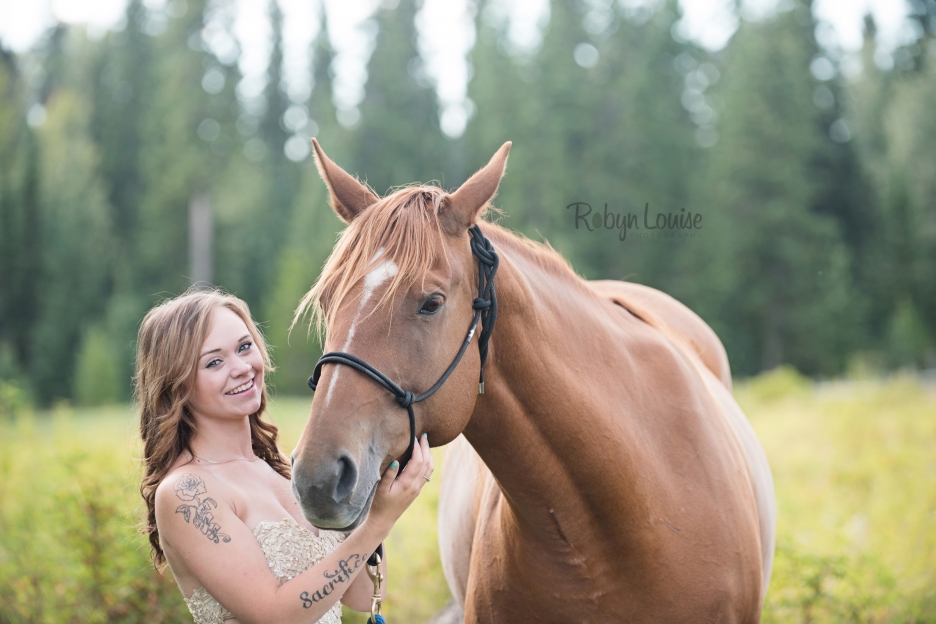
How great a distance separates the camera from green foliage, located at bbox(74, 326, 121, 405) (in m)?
18.5

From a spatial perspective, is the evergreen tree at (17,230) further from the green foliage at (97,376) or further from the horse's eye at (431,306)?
the horse's eye at (431,306)

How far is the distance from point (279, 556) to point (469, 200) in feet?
3.48

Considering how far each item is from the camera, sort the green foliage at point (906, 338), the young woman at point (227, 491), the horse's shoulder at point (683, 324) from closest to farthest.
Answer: the young woman at point (227, 491) < the horse's shoulder at point (683, 324) < the green foliage at point (906, 338)

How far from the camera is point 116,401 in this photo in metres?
18.6

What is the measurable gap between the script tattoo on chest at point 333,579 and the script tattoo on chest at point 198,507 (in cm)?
26

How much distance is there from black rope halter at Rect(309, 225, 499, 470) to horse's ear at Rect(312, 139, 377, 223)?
325 millimetres

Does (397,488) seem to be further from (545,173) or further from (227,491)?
(545,173)

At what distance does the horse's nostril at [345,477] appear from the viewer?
1.53 metres

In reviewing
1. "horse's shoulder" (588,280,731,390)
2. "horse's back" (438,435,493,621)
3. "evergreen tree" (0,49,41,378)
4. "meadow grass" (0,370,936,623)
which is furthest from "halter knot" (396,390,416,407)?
"evergreen tree" (0,49,41,378)

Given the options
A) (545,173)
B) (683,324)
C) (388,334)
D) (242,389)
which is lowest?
(545,173)

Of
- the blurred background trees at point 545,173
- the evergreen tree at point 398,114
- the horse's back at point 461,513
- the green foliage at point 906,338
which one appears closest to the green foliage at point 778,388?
the blurred background trees at point 545,173

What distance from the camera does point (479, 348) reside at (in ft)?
6.10

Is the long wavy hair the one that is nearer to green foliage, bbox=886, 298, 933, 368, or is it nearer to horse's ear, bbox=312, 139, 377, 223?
horse's ear, bbox=312, 139, 377, 223

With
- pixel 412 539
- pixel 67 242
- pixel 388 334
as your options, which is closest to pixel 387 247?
pixel 388 334
